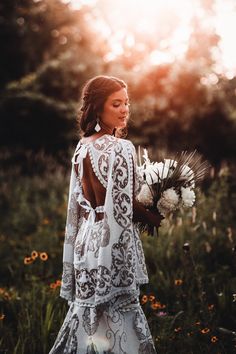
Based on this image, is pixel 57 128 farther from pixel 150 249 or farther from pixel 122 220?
pixel 122 220

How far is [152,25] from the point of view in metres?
14.7

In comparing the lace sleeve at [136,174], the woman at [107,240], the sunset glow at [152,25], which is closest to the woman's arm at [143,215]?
the woman at [107,240]

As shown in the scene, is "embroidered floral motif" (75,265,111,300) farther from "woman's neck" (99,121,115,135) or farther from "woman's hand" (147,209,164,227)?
"woman's neck" (99,121,115,135)

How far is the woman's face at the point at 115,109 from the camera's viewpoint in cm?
302

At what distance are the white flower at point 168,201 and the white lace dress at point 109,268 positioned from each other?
0.18 metres

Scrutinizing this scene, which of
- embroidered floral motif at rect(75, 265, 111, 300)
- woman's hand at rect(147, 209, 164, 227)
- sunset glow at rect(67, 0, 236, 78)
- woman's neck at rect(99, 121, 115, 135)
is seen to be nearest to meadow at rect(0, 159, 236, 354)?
woman's hand at rect(147, 209, 164, 227)

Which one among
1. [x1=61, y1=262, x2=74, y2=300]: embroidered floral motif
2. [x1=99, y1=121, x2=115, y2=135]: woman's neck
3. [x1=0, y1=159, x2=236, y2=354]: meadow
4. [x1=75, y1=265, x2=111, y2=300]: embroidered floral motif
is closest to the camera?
[x1=75, y1=265, x2=111, y2=300]: embroidered floral motif

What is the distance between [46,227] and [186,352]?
4.24 m

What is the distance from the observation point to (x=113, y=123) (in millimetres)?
3043

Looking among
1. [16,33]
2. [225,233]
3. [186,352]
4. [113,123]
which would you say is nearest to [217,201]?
[225,233]

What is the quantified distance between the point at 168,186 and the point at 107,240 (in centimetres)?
53

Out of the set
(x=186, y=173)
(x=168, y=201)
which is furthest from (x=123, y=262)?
(x=186, y=173)

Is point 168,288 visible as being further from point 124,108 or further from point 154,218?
point 124,108

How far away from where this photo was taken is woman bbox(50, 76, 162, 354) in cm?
288
